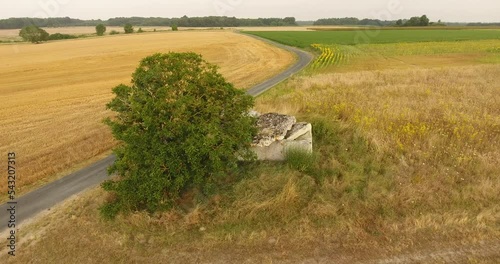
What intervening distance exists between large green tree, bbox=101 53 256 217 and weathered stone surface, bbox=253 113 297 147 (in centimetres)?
107

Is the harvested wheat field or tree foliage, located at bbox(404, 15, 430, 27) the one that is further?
tree foliage, located at bbox(404, 15, 430, 27)

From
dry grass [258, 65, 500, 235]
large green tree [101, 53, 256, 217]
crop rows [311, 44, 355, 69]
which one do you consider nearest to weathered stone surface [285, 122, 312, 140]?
dry grass [258, 65, 500, 235]

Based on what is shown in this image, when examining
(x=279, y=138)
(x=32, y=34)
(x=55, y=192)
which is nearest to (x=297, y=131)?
(x=279, y=138)

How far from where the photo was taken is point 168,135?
26.8 ft

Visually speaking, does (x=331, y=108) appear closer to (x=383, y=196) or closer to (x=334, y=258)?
(x=383, y=196)

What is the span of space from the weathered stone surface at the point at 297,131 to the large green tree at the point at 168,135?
201cm

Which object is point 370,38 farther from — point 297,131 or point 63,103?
point 297,131

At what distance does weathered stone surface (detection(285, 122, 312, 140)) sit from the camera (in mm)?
10672

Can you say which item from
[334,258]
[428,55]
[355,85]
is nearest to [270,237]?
[334,258]

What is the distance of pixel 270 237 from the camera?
757 cm

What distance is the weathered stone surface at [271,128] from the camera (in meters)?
10.2

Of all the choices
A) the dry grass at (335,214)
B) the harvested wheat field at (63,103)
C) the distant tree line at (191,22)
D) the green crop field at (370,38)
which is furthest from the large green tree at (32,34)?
the dry grass at (335,214)

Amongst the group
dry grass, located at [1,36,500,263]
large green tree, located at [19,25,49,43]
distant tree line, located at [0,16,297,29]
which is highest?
distant tree line, located at [0,16,297,29]

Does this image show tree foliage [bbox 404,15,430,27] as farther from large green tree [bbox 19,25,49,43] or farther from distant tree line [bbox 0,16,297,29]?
large green tree [bbox 19,25,49,43]
